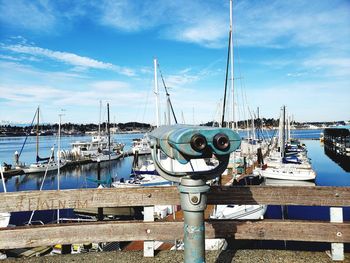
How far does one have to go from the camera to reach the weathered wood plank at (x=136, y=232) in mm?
3738

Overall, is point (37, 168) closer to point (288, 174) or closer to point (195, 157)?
point (288, 174)

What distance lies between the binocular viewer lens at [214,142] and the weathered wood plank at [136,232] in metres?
1.78

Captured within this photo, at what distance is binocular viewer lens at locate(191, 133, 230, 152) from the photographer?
2316 millimetres

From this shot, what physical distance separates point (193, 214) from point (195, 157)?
0.60 metres

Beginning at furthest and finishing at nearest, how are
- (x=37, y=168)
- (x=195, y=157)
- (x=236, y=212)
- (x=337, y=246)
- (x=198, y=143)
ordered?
(x=37, y=168)
(x=236, y=212)
(x=337, y=246)
(x=195, y=157)
(x=198, y=143)

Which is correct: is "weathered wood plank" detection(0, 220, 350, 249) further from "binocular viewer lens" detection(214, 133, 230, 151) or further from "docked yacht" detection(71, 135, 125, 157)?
"docked yacht" detection(71, 135, 125, 157)

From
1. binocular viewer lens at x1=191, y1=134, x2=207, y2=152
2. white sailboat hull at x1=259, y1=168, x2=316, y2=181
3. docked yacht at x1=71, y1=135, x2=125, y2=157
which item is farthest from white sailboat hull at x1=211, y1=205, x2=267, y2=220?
docked yacht at x1=71, y1=135, x2=125, y2=157

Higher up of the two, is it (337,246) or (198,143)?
(198,143)

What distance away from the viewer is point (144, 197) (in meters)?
3.85

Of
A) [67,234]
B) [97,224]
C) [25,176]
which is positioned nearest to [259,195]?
[97,224]

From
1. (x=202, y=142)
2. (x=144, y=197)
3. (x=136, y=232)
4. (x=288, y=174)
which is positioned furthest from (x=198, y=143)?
(x=288, y=174)

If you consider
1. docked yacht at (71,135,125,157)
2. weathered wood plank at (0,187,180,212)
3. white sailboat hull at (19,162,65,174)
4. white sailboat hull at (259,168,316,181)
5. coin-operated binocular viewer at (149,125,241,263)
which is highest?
coin-operated binocular viewer at (149,125,241,263)

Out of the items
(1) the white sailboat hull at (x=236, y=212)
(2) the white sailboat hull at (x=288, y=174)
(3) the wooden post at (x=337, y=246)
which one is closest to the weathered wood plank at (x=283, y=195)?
(3) the wooden post at (x=337, y=246)

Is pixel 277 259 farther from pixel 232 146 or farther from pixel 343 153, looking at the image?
pixel 343 153
